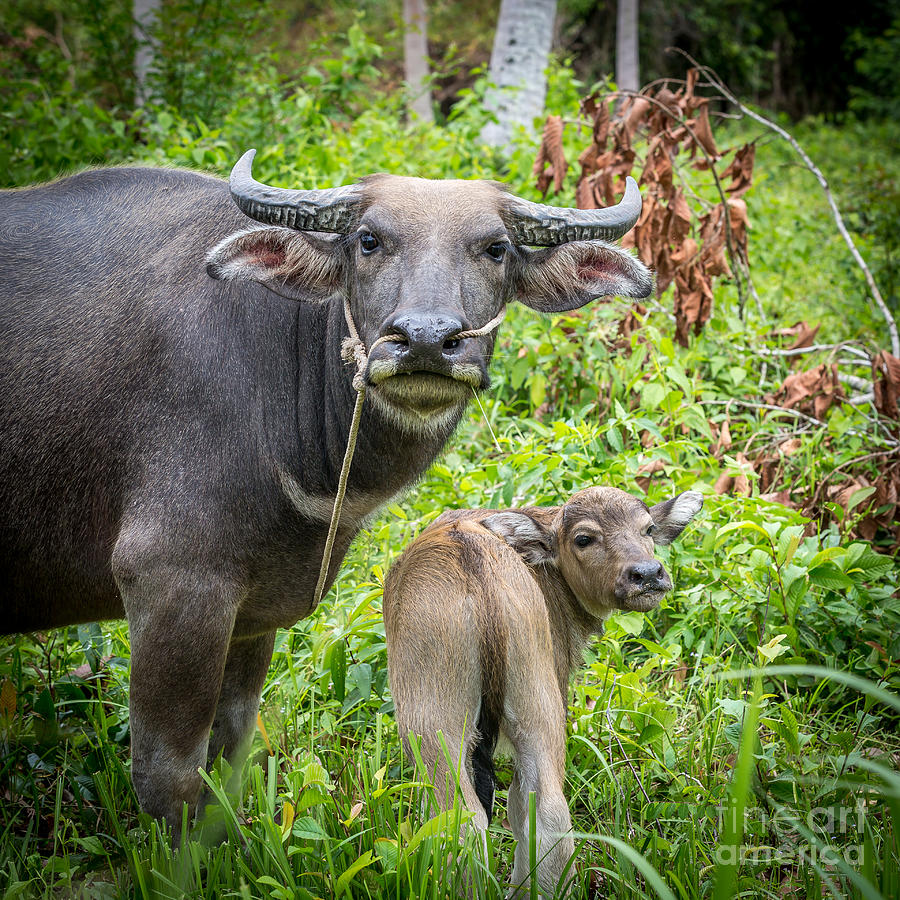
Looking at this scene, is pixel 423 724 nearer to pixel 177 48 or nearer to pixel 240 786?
pixel 240 786

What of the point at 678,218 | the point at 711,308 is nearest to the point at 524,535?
the point at 678,218

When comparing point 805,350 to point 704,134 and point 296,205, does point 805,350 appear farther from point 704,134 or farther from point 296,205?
point 296,205

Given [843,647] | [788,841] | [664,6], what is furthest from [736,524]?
[664,6]

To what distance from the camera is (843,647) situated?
4113 millimetres

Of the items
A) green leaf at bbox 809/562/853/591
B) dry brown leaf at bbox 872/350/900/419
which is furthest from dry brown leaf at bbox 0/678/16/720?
dry brown leaf at bbox 872/350/900/419

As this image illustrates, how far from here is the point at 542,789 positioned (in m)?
2.72

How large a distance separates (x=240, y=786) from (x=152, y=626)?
744mm

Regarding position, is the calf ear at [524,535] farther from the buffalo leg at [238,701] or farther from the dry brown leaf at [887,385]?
the dry brown leaf at [887,385]

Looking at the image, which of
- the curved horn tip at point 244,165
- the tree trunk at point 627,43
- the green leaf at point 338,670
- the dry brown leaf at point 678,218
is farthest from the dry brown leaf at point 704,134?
the tree trunk at point 627,43

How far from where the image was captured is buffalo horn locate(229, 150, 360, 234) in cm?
314

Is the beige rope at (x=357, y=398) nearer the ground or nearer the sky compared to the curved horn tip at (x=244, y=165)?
nearer the ground

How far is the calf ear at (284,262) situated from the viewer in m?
3.18

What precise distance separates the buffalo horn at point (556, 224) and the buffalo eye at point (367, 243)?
505 mm

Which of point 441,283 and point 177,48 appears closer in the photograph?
point 441,283
